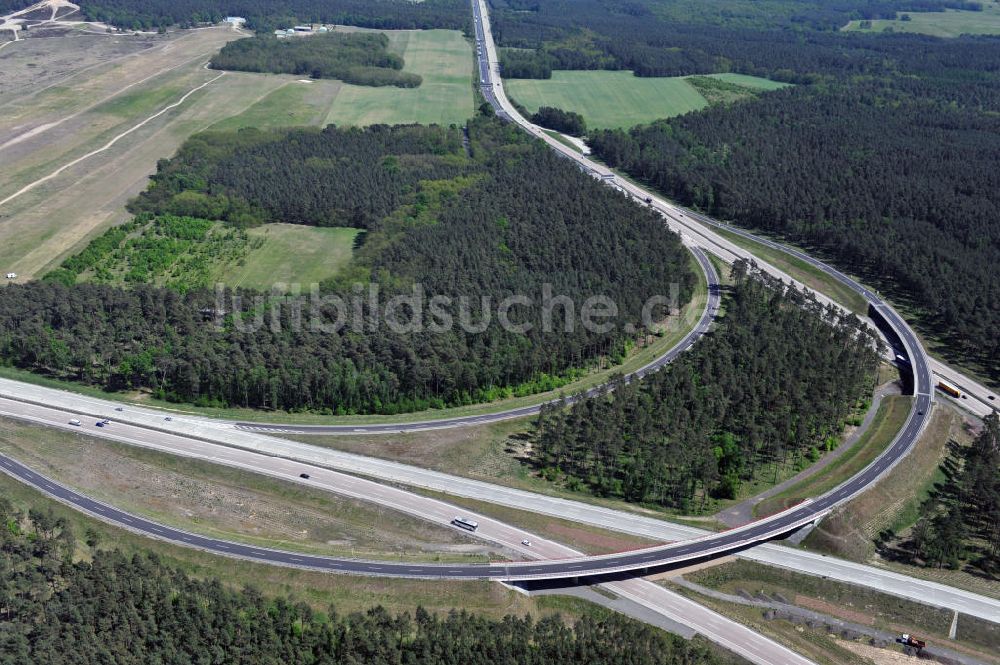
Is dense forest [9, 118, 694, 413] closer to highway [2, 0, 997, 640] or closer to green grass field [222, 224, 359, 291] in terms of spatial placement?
highway [2, 0, 997, 640]

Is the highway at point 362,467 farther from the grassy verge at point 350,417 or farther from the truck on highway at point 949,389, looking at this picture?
the truck on highway at point 949,389

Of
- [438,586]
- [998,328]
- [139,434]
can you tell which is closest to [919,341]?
[998,328]

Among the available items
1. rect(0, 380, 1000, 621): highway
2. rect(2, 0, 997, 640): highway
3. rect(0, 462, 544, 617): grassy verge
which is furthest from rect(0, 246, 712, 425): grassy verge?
rect(0, 462, 544, 617): grassy verge

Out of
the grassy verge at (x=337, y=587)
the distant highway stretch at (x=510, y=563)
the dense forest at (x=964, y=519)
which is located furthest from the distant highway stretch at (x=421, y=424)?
the dense forest at (x=964, y=519)

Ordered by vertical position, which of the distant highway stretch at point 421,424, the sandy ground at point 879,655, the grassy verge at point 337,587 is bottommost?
the sandy ground at point 879,655

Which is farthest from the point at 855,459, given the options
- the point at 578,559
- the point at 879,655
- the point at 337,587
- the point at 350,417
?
the point at 337,587

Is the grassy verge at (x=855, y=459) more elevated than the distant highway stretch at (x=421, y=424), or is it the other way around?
the distant highway stretch at (x=421, y=424)

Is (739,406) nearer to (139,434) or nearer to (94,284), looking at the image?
(139,434)
